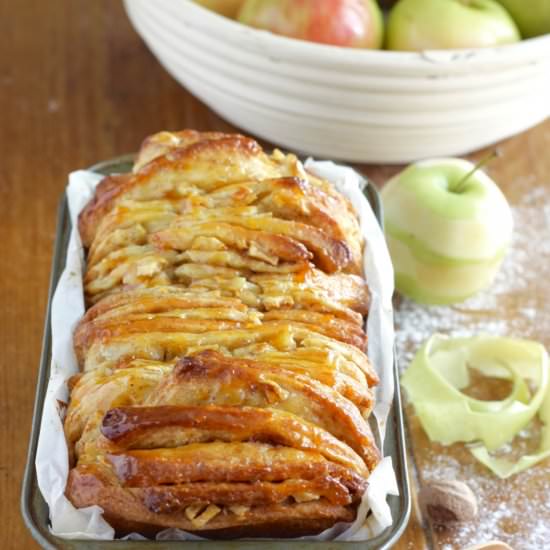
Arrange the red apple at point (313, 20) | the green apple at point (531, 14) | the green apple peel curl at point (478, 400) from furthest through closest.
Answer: the green apple at point (531, 14) < the red apple at point (313, 20) < the green apple peel curl at point (478, 400)

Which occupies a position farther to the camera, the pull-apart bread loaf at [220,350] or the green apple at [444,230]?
the green apple at [444,230]

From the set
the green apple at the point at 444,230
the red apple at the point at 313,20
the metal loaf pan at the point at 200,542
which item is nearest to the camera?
the metal loaf pan at the point at 200,542

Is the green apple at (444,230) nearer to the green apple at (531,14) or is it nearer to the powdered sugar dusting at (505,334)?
the powdered sugar dusting at (505,334)

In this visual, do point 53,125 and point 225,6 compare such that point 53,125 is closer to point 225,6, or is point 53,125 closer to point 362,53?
point 225,6

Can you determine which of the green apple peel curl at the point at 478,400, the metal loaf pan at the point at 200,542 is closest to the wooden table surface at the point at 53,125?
the metal loaf pan at the point at 200,542

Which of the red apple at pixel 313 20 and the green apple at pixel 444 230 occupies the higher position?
the red apple at pixel 313 20

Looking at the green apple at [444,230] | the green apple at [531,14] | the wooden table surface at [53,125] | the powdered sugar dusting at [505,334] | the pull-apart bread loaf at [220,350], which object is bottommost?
the wooden table surface at [53,125]

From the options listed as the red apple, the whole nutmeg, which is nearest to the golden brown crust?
the whole nutmeg

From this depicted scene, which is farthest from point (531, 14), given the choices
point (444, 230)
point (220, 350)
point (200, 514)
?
point (200, 514)

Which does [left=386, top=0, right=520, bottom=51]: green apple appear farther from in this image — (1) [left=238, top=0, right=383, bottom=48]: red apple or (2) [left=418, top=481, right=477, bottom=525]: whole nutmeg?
(2) [left=418, top=481, right=477, bottom=525]: whole nutmeg
